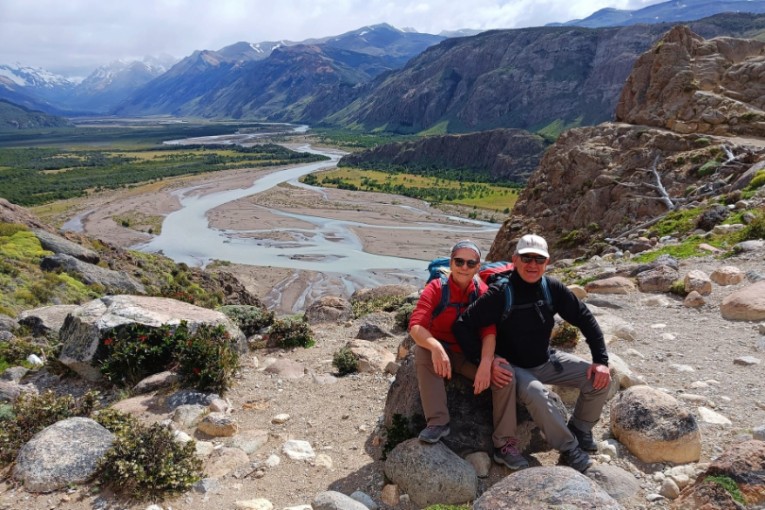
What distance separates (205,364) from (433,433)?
563 centimetres

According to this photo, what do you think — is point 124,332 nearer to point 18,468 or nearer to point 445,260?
point 18,468

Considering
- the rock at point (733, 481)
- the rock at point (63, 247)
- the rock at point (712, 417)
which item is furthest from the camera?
the rock at point (63, 247)

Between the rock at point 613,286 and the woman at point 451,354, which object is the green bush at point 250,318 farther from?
the woman at point 451,354

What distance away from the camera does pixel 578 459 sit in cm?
643

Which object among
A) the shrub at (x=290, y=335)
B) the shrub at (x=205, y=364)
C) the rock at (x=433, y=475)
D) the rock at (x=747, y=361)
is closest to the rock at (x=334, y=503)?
the rock at (x=433, y=475)

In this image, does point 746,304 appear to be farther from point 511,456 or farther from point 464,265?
point 464,265

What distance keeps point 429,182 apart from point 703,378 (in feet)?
410

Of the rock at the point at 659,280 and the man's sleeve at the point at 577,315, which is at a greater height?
the man's sleeve at the point at 577,315

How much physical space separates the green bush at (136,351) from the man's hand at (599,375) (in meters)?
8.27

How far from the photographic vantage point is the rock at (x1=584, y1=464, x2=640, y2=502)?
6.09 metres

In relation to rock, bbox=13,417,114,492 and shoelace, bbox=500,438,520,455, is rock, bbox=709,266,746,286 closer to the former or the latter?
shoelace, bbox=500,438,520,455

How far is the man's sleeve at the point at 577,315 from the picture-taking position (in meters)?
6.75

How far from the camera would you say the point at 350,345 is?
1269cm

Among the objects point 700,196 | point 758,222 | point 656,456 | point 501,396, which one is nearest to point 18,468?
point 501,396
